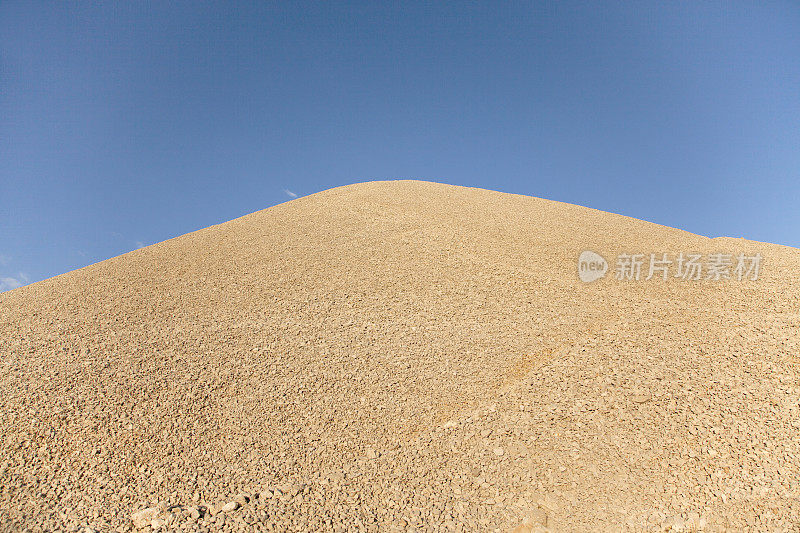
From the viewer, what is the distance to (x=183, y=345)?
7188 mm

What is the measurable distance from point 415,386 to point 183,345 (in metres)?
3.67

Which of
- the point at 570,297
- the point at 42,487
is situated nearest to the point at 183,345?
the point at 42,487

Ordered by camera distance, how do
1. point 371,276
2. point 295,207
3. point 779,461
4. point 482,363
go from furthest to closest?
point 295,207 → point 371,276 → point 482,363 → point 779,461

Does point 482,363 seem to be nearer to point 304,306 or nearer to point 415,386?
point 415,386
